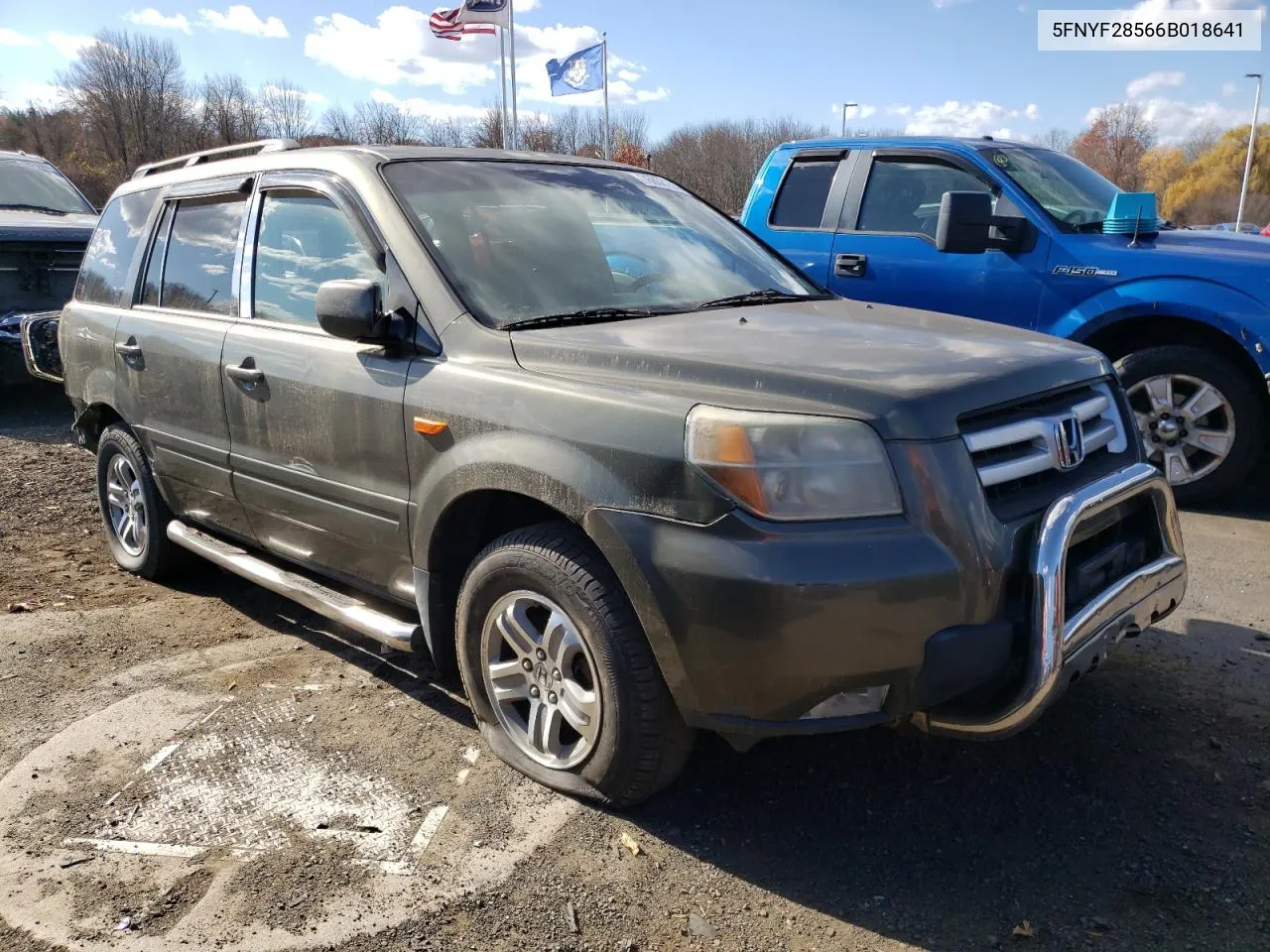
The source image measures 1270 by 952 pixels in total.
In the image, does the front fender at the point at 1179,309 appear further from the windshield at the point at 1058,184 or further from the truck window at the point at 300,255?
the truck window at the point at 300,255

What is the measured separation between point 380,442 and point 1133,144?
77619mm

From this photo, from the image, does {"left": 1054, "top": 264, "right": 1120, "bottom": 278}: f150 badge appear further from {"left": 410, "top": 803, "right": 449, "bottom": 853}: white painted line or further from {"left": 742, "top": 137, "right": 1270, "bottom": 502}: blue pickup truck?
{"left": 410, "top": 803, "right": 449, "bottom": 853}: white painted line

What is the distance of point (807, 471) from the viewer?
227cm

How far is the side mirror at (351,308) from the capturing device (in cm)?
293

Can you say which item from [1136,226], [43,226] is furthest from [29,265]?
[1136,226]

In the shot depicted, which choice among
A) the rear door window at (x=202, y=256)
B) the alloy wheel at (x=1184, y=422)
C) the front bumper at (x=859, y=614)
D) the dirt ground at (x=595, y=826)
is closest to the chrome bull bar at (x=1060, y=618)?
the front bumper at (x=859, y=614)

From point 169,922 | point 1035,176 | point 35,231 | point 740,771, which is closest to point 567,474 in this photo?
point 740,771

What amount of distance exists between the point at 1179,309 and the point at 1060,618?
3.76 m

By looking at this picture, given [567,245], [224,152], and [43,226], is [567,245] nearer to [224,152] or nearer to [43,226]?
[224,152]

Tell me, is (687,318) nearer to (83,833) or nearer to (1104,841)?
(1104,841)

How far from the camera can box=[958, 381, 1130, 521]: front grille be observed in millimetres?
Answer: 2426

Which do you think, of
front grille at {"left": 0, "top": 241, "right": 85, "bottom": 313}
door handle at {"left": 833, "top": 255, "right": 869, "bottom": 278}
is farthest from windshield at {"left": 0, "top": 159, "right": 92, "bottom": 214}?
door handle at {"left": 833, "top": 255, "right": 869, "bottom": 278}

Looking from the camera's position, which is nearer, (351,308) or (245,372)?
(351,308)

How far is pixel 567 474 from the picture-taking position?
2.52 meters
